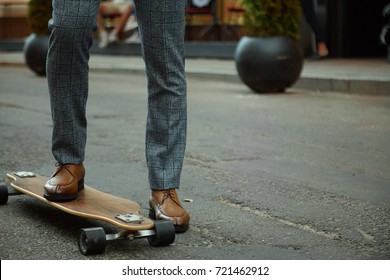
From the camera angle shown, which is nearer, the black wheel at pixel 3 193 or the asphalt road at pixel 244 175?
the asphalt road at pixel 244 175

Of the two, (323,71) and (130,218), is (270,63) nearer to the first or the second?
(323,71)

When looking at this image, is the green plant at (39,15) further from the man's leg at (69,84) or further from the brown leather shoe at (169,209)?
the brown leather shoe at (169,209)

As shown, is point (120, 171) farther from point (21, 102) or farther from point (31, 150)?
point (21, 102)

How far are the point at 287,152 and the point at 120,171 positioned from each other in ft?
4.41

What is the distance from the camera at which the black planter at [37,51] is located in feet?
44.2

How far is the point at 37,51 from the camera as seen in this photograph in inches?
532

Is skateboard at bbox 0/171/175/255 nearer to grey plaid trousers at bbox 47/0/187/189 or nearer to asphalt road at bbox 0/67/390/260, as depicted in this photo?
asphalt road at bbox 0/67/390/260

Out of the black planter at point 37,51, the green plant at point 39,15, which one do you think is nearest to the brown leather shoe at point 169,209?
the green plant at point 39,15

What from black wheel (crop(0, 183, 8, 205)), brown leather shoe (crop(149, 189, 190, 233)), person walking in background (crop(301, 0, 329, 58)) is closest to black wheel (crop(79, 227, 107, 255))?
brown leather shoe (crop(149, 189, 190, 233))

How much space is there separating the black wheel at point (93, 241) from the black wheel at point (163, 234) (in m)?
0.21

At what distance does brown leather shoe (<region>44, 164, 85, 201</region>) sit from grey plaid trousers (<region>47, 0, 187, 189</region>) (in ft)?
0.12

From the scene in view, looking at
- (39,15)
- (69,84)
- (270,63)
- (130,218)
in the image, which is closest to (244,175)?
(69,84)

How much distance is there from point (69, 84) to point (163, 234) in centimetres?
73

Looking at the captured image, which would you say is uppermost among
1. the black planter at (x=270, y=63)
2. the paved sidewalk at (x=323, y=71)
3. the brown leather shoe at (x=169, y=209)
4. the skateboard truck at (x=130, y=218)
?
the skateboard truck at (x=130, y=218)
